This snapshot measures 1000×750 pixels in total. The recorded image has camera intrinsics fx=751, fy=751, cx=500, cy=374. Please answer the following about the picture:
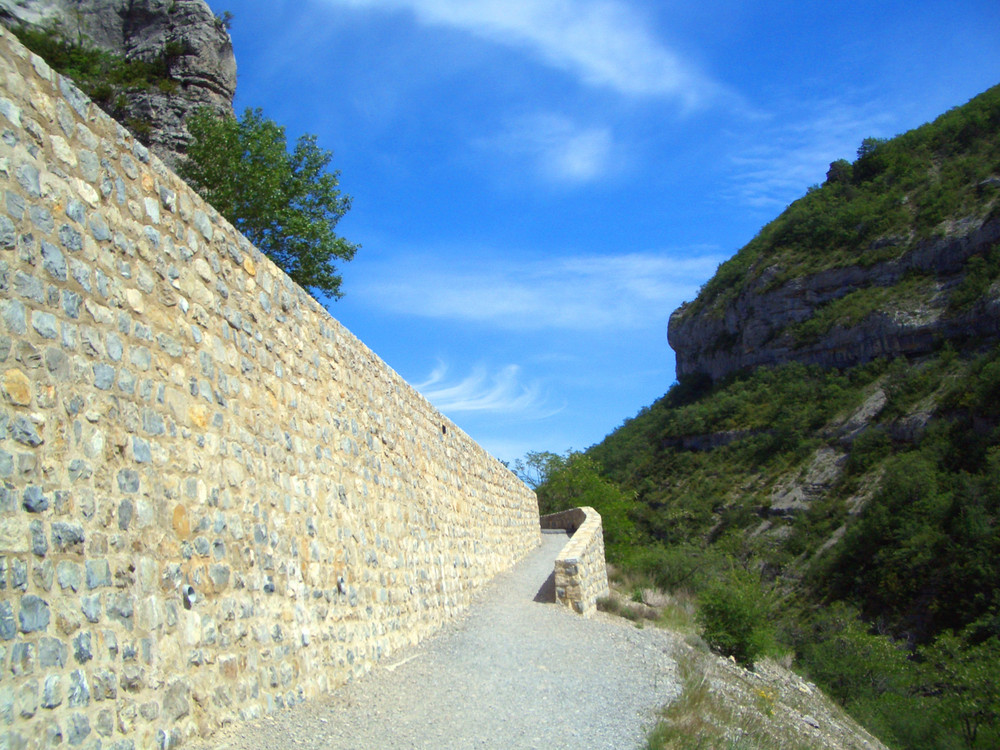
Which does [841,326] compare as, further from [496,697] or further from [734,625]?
[496,697]

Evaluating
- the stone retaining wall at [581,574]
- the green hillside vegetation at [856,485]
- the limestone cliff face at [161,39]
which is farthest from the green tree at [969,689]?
the limestone cliff face at [161,39]

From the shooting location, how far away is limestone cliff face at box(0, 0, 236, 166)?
2286 cm

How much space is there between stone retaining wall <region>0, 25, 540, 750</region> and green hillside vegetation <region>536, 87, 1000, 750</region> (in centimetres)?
1045

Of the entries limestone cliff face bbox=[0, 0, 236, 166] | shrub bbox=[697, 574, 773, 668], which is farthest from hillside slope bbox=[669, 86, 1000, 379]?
limestone cliff face bbox=[0, 0, 236, 166]

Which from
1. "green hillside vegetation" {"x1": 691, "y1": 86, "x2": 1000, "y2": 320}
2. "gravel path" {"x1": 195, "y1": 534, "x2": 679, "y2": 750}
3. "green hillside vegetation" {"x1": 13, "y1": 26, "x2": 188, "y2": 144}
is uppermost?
"green hillside vegetation" {"x1": 691, "y1": 86, "x2": 1000, "y2": 320}

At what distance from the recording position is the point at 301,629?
629 centimetres

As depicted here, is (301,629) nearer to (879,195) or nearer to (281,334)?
(281,334)

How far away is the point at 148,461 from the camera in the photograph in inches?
184

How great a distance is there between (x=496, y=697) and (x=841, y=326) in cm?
5158

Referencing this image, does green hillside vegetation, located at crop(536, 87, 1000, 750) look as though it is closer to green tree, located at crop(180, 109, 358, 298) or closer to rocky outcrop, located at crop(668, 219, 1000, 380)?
rocky outcrop, located at crop(668, 219, 1000, 380)

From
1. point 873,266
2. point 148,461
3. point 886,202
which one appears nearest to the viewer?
point 148,461

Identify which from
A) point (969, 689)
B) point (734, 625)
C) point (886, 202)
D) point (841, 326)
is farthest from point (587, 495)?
point (886, 202)

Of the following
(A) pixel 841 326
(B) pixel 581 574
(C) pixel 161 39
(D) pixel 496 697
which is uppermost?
(C) pixel 161 39

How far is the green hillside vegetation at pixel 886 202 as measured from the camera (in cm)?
5075
